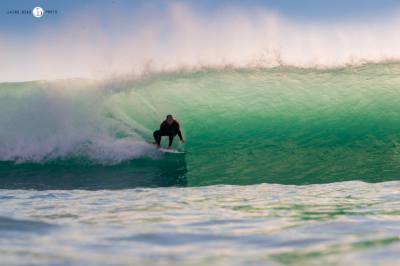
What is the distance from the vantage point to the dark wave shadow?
32.0 feet

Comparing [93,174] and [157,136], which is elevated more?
[157,136]

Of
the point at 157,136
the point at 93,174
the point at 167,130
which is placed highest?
the point at 167,130

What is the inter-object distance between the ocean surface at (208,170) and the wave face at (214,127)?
1.6 inches

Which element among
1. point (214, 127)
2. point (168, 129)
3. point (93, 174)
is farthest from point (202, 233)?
point (214, 127)

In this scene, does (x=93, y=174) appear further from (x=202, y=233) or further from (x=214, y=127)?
(x=202, y=233)

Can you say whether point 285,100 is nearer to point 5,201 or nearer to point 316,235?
point 5,201

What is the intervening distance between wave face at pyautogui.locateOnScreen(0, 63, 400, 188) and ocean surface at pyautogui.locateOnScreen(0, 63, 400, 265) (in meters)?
0.04

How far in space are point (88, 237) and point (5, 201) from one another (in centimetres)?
261

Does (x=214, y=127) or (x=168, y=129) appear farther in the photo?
(x=214, y=127)

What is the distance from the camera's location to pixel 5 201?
5.30 meters

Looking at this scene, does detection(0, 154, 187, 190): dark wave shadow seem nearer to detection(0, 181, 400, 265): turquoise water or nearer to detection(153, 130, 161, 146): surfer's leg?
detection(153, 130, 161, 146): surfer's leg

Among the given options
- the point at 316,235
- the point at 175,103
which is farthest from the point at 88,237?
the point at 175,103

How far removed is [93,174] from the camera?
10898 millimetres

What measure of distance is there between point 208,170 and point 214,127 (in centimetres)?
330
